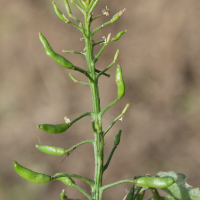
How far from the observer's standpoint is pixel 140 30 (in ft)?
21.6

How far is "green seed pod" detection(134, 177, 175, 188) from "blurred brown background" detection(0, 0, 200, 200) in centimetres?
428

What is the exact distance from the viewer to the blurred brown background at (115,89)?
5965 mm

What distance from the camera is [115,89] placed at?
248 inches

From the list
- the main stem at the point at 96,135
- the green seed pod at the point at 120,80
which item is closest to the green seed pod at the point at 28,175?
the main stem at the point at 96,135

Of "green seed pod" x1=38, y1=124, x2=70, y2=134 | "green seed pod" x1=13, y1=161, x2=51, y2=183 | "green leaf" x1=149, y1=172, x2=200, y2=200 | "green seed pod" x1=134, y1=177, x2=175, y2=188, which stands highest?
"green seed pod" x1=38, y1=124, x2=70, y2=134

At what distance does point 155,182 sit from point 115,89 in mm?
4759

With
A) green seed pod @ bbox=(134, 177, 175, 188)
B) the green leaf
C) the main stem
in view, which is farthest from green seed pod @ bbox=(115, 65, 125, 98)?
the green leaf

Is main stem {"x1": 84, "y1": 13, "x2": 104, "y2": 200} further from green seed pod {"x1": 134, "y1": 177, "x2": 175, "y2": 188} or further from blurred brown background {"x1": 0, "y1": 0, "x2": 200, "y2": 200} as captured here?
blurred brown background {"x1": 0, "y1": 0, "x2": 200, "y2": 200}

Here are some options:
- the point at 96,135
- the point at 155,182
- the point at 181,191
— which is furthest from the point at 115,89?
the point at 155,182

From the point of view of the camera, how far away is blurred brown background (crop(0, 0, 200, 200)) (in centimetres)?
596

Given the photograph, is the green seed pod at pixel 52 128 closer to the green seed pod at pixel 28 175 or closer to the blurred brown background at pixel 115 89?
the green seed pod at pixel 28 175

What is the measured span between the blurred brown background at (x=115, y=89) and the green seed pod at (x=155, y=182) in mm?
4285

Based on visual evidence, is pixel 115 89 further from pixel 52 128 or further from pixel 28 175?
pixel 28 175

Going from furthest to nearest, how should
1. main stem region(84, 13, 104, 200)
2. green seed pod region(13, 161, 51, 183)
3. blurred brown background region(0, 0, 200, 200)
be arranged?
blurred brown background region(0, 0, 200, 200), main stem region(84, 13, 104, 200), green seed pod region(13, 161, 51, 183)
